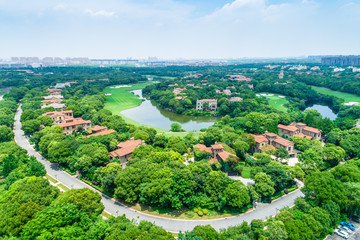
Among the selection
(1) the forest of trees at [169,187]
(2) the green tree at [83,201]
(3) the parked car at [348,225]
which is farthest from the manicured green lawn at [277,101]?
(2) the green tree at [83,201]

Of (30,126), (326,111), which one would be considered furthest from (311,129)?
(30,126)

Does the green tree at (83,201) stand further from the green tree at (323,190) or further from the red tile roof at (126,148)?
the green tree at (323,190)

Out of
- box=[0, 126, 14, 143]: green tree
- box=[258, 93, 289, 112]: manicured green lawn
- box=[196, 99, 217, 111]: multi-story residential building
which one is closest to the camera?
box=[0, 126, 14, 143]: green tree

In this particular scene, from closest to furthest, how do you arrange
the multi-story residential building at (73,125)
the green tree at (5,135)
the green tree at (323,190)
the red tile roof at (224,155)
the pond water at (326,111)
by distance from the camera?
the green tree at (323,190) → the red tile roof at (224,155) → the green tree at (5,135) → the multi-story residential building at (73,125) → the pond water at (326,111)

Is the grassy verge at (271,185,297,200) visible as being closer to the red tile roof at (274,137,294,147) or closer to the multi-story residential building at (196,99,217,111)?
the red tile roof at (274,137,294,147)

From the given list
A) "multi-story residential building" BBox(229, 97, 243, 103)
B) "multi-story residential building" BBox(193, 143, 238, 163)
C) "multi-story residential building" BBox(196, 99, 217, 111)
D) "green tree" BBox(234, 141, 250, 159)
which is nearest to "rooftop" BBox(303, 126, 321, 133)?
"green tree" BBox(234, 141, 250, 159)

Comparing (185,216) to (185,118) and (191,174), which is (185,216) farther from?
(185,118)
